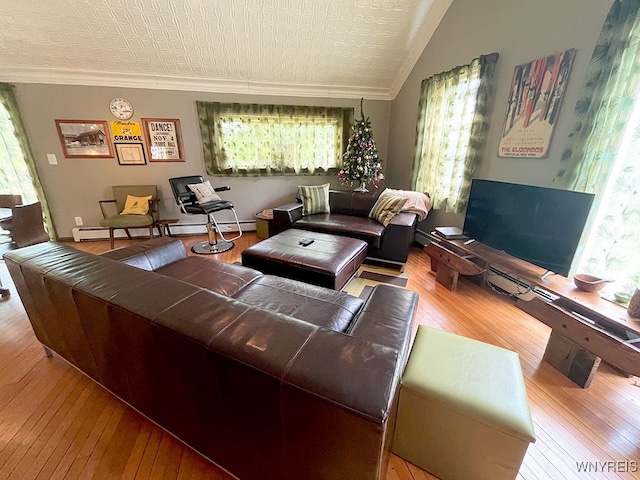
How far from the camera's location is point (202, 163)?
3.91m

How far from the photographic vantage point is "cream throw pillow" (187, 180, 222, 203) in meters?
3.46

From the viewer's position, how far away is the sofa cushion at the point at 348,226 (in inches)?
112

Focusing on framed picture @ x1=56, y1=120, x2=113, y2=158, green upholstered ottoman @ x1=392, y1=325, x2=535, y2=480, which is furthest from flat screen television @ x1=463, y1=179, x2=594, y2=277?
framed picture @ x1=56, y1=120, x2=113, y2=158

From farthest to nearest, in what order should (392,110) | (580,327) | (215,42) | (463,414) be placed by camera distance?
(392,110) < (215,42) < (580,327) < (463,414)

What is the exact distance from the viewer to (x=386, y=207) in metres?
3.09

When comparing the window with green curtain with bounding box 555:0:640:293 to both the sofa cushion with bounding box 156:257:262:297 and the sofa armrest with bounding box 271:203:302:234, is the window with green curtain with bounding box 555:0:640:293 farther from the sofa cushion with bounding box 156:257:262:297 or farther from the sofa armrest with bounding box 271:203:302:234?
the sofa armrest with bounding box 271:203:302:234

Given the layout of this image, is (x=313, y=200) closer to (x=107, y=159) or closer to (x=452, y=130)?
(x=452, y=130)

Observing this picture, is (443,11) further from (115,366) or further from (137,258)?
(115,366)

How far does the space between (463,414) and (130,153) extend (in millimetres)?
4605

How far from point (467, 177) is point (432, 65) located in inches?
63.6

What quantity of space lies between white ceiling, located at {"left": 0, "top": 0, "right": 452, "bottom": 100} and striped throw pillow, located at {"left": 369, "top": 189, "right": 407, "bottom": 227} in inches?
75.0

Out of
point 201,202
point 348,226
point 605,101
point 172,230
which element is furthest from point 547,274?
point 172,230

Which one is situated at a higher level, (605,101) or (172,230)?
(605,101)

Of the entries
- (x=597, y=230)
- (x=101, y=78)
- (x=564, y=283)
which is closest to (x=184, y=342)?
(x=564, y=283)
